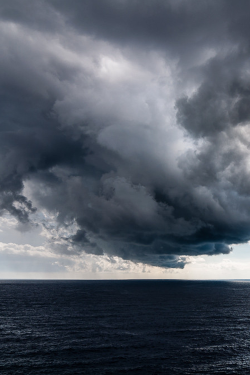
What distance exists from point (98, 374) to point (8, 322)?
6751cm

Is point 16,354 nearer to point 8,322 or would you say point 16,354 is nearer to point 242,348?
point 8,322

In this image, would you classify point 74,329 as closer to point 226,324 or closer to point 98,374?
point 98,374

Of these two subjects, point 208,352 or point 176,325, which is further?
point 176,325

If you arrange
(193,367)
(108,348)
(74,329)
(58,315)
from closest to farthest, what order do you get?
1. (193,367)
2. (108,348)
3. (74,329)
4. (58,315)

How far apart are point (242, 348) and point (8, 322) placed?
83.6 metres

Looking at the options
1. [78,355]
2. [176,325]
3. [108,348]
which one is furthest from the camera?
[176,325]

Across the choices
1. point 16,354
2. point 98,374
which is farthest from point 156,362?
point 16,354

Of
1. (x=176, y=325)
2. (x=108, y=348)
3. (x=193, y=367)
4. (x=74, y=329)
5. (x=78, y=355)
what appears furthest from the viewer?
(x=176, y=325)

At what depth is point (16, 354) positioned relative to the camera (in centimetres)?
6794

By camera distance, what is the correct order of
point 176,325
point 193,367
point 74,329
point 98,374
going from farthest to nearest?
1. point 176,325
2. point 74,329
3. point 193,367
4. point 98,374

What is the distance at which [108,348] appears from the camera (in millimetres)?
72188

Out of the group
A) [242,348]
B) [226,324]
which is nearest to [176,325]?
[226,324]

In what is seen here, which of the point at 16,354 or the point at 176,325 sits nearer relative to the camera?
the point at 16,354

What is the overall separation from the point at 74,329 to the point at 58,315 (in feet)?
107
